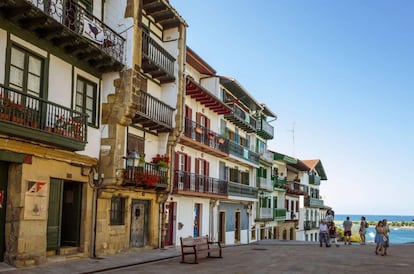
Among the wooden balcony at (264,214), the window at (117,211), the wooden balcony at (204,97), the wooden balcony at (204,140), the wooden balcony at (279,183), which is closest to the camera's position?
the window at (117,211)

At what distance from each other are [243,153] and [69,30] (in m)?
23.7

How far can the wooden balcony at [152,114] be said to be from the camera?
20.3 m

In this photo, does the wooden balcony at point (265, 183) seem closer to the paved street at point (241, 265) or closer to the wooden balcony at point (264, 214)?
the wooden balcony at point (264, 214)

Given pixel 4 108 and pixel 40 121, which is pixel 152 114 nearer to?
pixel 40 121

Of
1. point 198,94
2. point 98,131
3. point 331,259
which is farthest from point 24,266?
point 198,94

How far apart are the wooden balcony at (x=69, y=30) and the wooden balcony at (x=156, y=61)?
2177 mm

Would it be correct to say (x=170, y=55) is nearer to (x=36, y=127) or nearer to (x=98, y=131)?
(x=98, y=131)

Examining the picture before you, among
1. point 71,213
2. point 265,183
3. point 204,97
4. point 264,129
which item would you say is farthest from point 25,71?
point 265,183

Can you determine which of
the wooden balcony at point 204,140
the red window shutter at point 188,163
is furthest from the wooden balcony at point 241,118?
the red window shutter at point 188,163

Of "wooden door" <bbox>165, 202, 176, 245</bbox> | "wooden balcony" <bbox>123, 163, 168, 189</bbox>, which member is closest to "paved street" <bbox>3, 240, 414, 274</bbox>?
"wooden balcony" <bbox>123, 163, 168, 189</bbox>

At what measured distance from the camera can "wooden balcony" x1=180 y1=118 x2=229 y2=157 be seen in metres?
27.0

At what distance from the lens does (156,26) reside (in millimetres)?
23875

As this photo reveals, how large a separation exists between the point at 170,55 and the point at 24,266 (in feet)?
41.9

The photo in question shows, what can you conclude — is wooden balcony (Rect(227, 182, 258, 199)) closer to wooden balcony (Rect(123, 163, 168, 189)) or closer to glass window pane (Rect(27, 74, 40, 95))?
wooden balcony (Rect(123, 163, 168, 189))
